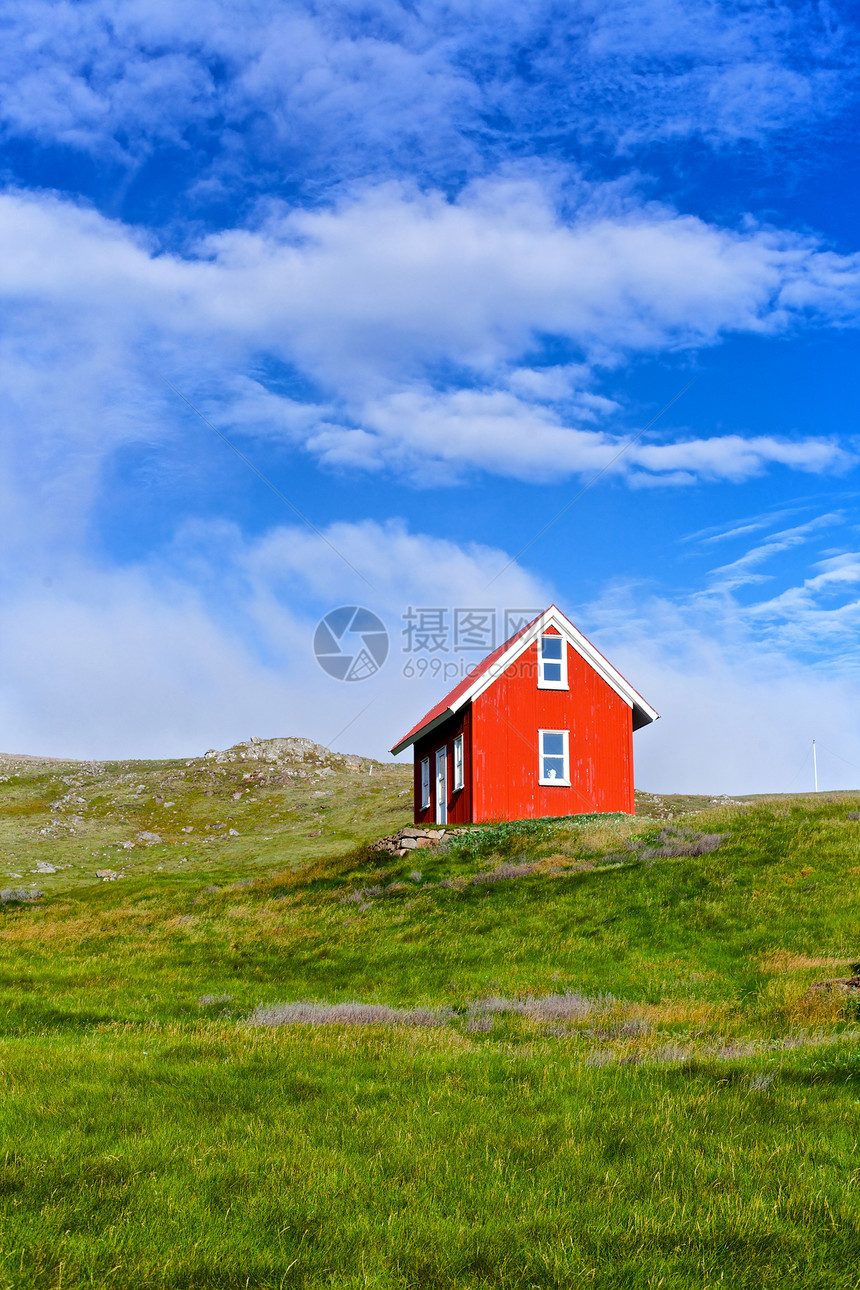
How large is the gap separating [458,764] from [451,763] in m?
1.38

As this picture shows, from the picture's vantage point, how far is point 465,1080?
367 inches

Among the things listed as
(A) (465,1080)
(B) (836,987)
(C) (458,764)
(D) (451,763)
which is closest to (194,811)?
(D) (451,763)

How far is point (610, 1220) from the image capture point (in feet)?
19.4

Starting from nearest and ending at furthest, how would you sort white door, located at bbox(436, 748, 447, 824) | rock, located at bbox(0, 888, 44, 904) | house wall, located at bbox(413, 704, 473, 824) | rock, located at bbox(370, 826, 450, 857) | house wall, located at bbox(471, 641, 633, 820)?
rock, located at bbox(370, 826, 450, 857) → house wall, located at bbox(471, 641, 633, 820) → house wall, located at bbox(413, 704, 473, 824) → rock, located at bbox(0, 888, 44, 904) → white door, located at bbox(436, 748, 447, 824)

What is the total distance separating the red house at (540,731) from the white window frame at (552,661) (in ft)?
0.15

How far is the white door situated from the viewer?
41.2m

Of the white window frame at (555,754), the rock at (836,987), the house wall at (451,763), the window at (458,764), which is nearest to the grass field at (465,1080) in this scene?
the rock at (836,987)

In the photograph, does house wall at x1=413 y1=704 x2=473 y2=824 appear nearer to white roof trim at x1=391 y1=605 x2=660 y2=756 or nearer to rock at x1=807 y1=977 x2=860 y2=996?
white roof trim at x1=391 y1=605 x2=660 y2=756

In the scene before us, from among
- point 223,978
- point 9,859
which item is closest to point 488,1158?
point 223,978

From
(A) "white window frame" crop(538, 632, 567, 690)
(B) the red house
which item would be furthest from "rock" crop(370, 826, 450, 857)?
(A) "white window frame" crop(538, 632, 567, 690)

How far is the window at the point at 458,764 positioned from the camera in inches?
1517

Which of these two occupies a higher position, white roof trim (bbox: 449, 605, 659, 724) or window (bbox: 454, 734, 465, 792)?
white roof trim (bbox: 449, 605, 659, 724)

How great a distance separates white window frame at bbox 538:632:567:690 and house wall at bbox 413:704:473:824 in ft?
12.4

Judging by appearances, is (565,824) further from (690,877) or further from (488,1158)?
(488,1158)
